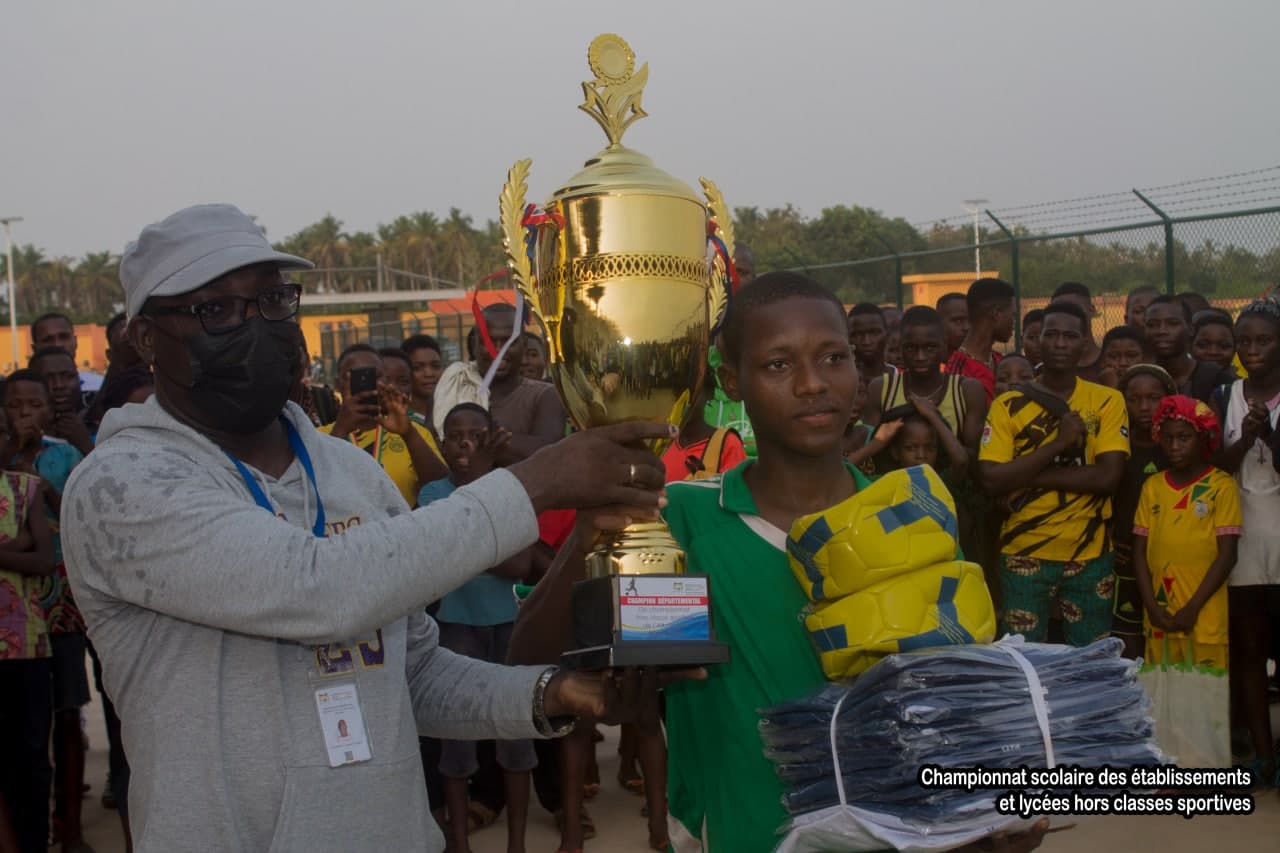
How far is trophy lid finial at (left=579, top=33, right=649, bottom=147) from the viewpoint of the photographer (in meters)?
2.85

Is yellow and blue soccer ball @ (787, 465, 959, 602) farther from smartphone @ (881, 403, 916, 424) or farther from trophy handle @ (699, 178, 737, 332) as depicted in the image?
smartphone @ (881, 403, 916, 424)

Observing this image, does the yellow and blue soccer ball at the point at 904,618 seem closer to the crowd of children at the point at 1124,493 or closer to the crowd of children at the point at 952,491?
the crowd of children at the point at 952,491

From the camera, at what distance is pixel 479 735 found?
8.12 ft

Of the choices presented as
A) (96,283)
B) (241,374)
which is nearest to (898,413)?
(241,374)

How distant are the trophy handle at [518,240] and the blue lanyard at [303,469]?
0.64 m

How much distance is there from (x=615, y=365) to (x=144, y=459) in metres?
0.96

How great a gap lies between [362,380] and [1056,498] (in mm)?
3441

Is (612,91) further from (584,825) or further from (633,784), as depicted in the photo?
(633,784)

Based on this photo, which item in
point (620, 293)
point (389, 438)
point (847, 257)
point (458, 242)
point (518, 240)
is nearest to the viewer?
point (620, 293)

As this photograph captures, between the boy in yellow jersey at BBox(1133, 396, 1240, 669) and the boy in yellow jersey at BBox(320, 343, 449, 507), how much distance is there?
139 inches

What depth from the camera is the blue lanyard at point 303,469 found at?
220 cm

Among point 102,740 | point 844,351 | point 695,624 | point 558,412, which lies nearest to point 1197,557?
point 558,412

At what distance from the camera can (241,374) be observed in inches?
86.7

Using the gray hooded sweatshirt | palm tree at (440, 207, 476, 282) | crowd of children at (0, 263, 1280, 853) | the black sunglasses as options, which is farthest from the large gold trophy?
palm tree at (440, 207, 476, 282)
